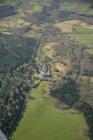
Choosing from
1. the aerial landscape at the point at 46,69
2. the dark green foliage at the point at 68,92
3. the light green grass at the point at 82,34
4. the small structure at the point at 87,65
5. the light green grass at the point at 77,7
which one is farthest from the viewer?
the light green grass at the point at 77,7

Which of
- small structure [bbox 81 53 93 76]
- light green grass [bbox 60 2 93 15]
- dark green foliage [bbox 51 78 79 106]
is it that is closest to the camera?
dark green foliage [bbox 51 78 79 106]

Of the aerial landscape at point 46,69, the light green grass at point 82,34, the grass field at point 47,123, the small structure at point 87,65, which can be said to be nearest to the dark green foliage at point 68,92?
the aerial landscape at point 46,69

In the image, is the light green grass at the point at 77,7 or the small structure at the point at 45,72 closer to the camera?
the small structure at the point at 45,72

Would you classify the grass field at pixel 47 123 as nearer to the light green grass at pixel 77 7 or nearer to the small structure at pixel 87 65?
the small structure at pixel 87 65

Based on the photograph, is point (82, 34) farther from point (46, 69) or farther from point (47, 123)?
point (47, 123)

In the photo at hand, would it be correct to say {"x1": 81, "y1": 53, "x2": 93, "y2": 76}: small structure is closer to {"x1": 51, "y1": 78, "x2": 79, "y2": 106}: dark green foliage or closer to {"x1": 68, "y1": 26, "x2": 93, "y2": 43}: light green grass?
{"x1": 51, "y1": 78, "x2": 79, "y2": 106}: dark green foliage

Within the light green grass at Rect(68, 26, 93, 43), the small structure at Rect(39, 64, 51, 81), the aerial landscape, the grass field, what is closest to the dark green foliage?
the aerial landscape

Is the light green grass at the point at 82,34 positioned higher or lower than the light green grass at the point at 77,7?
higher

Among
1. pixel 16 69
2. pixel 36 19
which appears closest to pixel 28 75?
pixel 16 69

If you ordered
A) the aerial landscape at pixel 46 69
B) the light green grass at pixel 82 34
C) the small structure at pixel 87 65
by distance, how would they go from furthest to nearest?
the light green grass at pixel 82 34, the small structure at pixel 87 65, the aerial landscape at pixel 46 69
